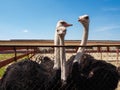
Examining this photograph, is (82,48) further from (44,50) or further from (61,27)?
(44,50)

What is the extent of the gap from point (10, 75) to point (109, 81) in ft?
4.58

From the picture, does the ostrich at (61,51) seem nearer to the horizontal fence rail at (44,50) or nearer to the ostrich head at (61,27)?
the ostrich head at (61,27)

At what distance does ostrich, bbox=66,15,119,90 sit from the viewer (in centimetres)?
564

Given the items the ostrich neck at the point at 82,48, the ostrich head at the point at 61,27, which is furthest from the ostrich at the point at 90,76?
the ostrich head at the point at 61,27

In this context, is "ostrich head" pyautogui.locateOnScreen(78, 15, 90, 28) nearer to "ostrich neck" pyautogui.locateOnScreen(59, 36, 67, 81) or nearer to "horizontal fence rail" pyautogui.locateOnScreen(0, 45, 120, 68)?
"horizontal fence rail" pyautogui.locateOnScreen(0, 45, 120, 68)

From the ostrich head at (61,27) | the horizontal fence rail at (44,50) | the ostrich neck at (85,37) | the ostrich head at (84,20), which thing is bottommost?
the horizontal fence rail at (44,50)

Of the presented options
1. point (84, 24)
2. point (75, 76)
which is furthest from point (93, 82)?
point (84, 24)

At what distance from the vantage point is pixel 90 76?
18.9ft

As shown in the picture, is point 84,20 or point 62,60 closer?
point 62,60

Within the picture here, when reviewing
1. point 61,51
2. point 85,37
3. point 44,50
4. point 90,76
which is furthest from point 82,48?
point 44,50

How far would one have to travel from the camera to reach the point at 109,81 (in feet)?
19.1

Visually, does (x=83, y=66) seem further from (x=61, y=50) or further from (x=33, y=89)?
(x=33, y=89)

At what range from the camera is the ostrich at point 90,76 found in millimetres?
5645

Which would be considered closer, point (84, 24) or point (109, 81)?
point (109, 81)
